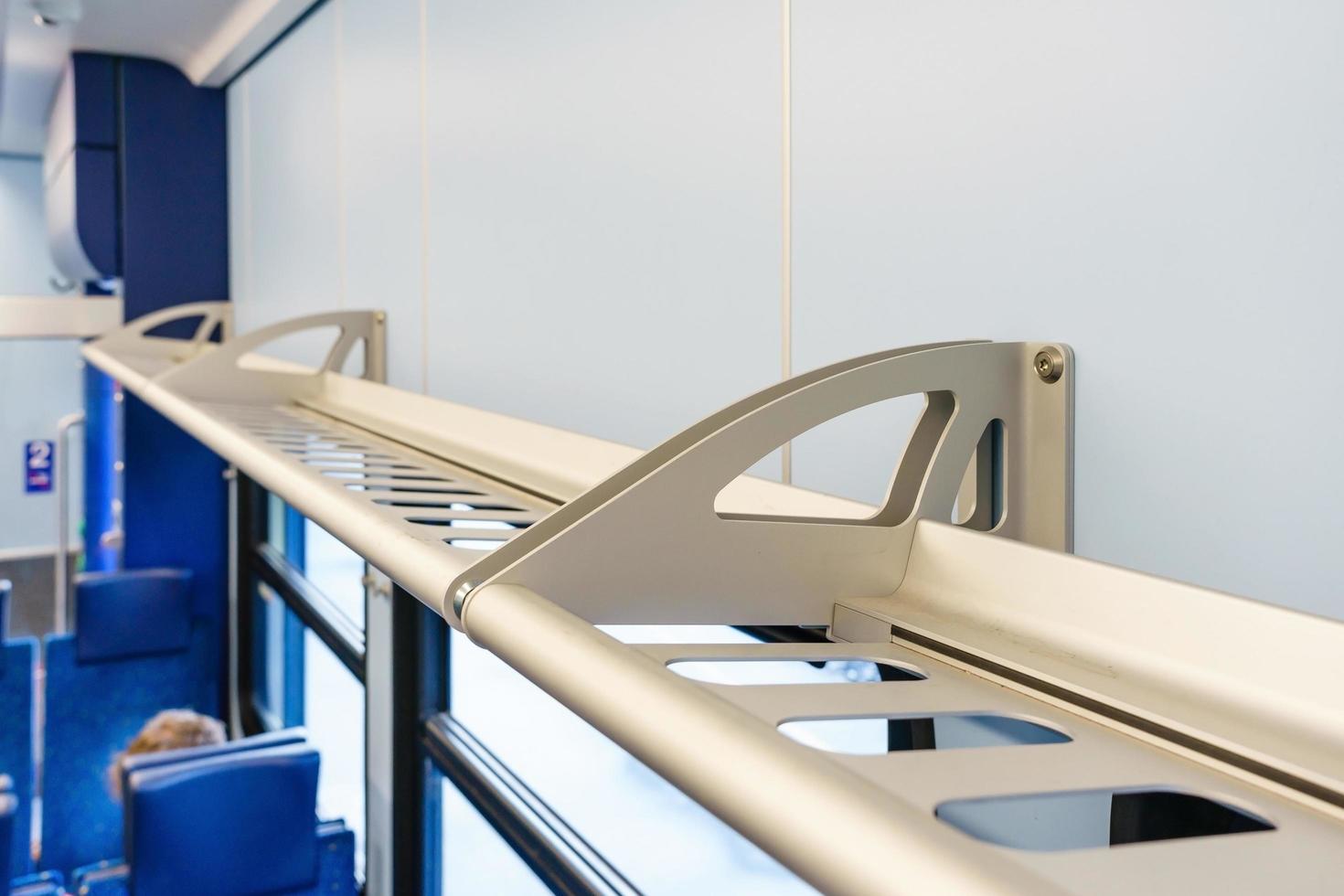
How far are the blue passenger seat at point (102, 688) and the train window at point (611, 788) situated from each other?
1.47 m

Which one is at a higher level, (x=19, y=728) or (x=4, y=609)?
(x=4, y=609)

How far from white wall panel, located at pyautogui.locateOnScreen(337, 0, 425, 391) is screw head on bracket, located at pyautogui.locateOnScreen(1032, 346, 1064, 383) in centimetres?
104

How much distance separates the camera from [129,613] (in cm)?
308

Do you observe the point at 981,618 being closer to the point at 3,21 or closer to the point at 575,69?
the point at 575,69

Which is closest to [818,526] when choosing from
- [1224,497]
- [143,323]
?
[1224,497]

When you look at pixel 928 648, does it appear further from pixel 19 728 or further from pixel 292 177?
pixel 19 728

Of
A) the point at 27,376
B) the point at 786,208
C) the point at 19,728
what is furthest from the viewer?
the point at 27,376

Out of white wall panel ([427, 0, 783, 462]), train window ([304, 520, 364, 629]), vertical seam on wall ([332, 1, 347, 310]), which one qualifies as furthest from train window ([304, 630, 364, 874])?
white wall panel ([427, 0, 783, 462])

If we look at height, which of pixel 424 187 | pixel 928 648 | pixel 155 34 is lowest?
pixel 928 648

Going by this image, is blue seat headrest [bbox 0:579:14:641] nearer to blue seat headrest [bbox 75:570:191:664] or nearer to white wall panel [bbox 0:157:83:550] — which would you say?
blue seat headrest [bbox 75:570:191:664]

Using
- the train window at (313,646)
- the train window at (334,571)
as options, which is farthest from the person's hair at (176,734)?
the train window at (334,571)

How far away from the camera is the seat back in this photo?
277 centimetres

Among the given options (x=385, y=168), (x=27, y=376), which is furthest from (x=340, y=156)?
(x=27, y=376)

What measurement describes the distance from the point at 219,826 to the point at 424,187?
1.08 meters
